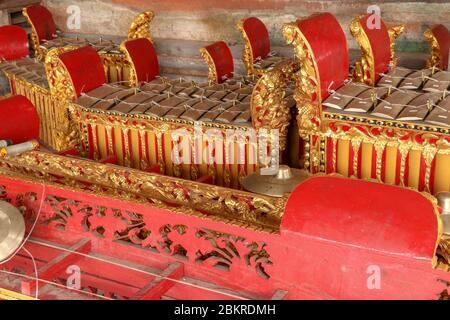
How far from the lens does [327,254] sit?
1606 mm

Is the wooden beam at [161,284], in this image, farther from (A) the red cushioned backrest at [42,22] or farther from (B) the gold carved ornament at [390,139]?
(A) the red cushioned backrest at [42,22]

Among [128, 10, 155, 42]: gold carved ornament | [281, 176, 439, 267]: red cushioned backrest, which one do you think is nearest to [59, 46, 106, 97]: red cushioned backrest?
[128, 10, 155, 42]: gold carved ornament

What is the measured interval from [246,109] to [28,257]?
1091 millimetres

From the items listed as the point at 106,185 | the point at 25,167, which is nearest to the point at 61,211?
the point at 106,185

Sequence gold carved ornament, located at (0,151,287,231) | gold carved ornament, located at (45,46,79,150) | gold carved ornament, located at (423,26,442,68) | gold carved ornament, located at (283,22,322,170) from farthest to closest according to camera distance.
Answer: gold carved ornament, located at (423,26,442,68), gold carved ornament, located at (45,46,79,150), gold carved ornament, located at (283,22,322,170), gold carved ornament, located at (0,151,287,231)

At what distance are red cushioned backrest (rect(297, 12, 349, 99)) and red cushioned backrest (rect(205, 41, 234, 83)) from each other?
140cm

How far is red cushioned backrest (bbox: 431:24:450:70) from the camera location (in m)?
3.57

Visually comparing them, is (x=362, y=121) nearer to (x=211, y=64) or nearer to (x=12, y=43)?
(x=211, y=64)

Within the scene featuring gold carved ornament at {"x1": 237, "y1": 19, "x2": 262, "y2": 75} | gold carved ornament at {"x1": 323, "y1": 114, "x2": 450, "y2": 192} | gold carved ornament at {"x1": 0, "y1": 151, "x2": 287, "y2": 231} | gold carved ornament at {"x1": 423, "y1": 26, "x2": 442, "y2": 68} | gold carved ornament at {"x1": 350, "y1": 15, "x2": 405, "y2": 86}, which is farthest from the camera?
gold carved ornament at {"x1": 237, "y1": 19, "x2": 262, "y2": 75}

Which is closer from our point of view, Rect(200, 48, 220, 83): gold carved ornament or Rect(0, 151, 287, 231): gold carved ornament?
Rect(0, 151, 287, 231): gold carved ornament

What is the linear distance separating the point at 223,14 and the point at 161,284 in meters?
3.36

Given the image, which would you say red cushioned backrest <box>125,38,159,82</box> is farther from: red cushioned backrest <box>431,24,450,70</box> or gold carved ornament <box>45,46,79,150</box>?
red cushioned backrest <box>431,24,450,70</box>

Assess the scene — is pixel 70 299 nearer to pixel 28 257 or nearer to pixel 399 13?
pixel 28 257

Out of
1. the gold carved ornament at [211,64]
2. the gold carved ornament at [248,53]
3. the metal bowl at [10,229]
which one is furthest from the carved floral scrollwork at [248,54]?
the metal bowl at [10,229]
